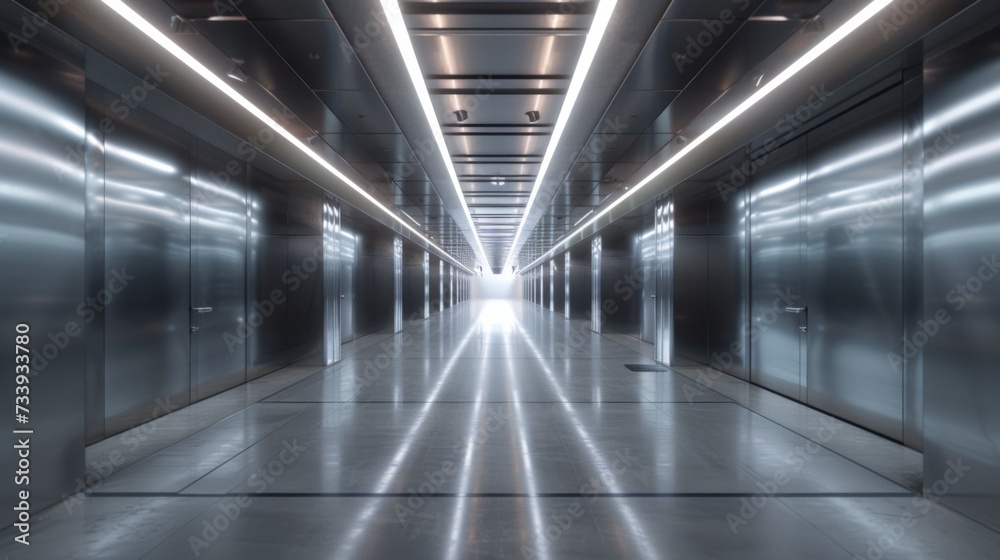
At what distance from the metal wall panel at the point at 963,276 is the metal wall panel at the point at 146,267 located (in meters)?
8.80

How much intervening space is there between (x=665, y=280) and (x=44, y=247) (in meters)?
11.2

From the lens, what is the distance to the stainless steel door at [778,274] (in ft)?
27.0

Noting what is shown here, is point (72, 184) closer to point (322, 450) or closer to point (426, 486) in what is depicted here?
point (322, 450)

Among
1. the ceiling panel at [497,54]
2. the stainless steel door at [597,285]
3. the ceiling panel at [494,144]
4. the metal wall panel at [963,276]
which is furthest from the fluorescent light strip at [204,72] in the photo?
the stainless steel door at [597,285]

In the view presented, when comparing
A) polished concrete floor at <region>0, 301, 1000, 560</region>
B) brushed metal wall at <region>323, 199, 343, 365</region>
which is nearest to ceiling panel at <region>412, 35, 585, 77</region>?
polished concrete floor at <region>0, 301, 1000, 560</region>

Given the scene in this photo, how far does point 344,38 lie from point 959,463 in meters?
6.72

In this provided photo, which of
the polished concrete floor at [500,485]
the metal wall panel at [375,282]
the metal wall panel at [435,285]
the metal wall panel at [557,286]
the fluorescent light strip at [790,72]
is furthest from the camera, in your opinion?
the metal wall panel at [435,285]

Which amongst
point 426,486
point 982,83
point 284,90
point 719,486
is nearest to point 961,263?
point 982,83

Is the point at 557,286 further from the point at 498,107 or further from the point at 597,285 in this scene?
the point at 498,107

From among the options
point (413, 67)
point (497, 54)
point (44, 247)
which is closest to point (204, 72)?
point (413, 67)

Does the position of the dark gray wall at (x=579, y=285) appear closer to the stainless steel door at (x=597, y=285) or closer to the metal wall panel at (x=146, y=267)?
the stainless steel door at (x=597, y=285)

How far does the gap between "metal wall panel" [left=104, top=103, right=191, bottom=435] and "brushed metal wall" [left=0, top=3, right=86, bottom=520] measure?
231 centimetres

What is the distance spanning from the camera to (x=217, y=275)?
8.89 metres

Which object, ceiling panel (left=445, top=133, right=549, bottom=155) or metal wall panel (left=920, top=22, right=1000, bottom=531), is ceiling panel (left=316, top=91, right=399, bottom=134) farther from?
metal wall panel (left=920, top=22, right=1000, bottom=531)
